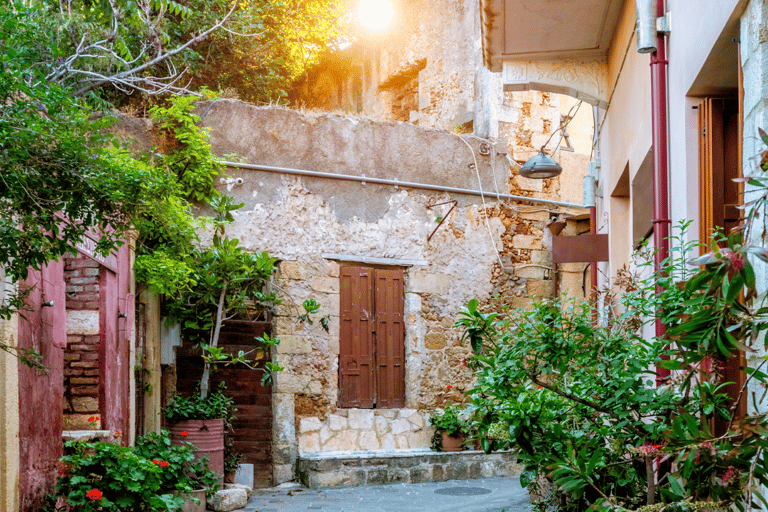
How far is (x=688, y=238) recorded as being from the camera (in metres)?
4.07

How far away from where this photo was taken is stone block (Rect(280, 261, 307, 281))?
999 centimetres

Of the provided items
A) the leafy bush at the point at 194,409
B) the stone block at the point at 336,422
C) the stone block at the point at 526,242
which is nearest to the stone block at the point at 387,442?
the stone block at the point at 336,422

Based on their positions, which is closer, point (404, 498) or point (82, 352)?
point (82, 352)

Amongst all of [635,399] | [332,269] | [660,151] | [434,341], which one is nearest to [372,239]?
[332,269]

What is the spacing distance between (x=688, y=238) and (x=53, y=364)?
434cm

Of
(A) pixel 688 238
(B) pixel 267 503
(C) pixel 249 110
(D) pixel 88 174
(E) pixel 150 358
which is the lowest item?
(B) pixel 267 503

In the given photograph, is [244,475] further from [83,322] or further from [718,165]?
[718,165]

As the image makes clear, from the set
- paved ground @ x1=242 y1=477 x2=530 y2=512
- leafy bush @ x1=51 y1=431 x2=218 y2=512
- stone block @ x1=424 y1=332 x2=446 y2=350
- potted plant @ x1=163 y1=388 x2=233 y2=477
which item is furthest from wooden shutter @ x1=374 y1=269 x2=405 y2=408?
leafy bush @ x1=51 y1=431 x2=218 y2=512

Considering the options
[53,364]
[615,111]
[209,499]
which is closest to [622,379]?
[615,111]

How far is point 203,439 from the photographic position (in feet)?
26.0

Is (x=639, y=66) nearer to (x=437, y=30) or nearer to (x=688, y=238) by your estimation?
(x=688, y=238)

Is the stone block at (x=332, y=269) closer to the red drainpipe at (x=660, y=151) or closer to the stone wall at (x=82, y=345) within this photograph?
the stone wall at (x=82, y=345)

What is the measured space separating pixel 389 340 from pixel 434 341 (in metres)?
0.64

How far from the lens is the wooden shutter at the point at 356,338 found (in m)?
10.3
